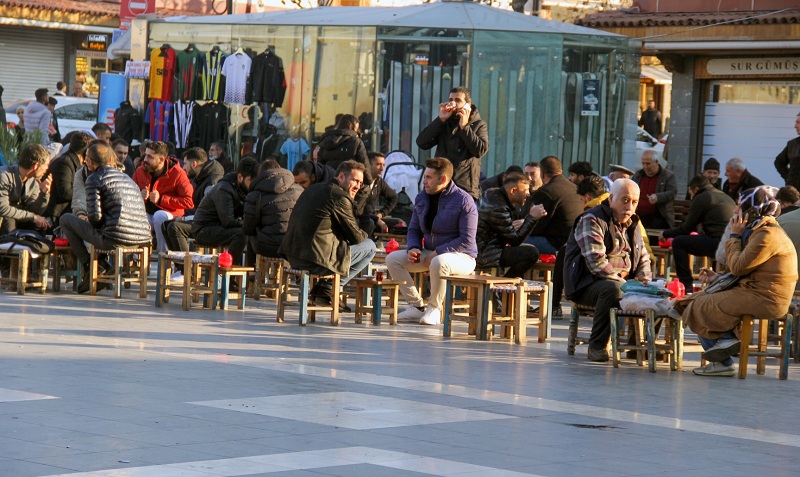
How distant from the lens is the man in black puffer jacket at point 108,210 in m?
14.7

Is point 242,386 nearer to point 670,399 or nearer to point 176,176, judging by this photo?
point 670,399

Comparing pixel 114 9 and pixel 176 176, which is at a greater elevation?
pixel 114 9

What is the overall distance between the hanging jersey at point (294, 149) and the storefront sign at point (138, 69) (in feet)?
A: 10.6

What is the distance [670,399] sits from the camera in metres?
9.77

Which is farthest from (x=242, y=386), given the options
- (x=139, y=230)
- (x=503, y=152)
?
(x=503, y=152)

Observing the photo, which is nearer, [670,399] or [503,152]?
[670,399]

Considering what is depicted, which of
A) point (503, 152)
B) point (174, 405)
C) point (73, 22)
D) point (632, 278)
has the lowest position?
point (174, 405)

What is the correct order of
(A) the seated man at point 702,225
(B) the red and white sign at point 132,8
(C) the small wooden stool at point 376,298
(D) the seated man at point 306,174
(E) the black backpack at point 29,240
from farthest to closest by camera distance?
(B) the red and white sign at point 132,8
(A) the seated man at point 702,225
(D) the seated man at point 306,174
(E) the black backpack at point 29,240
(C) the small wooden stool at point 376,298

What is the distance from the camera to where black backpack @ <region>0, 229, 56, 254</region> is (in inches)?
582

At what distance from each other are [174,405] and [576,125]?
47.4ft

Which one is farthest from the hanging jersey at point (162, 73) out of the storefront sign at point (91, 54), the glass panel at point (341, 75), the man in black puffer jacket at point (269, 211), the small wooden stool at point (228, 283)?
the storefront sign at point (91, 54)

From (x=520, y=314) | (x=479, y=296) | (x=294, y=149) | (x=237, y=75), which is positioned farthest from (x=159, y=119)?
(x=520, y=314)

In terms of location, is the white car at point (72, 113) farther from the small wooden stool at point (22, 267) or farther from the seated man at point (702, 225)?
the seated man at point (702, 225)

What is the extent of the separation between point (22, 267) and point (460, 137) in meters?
5.03
